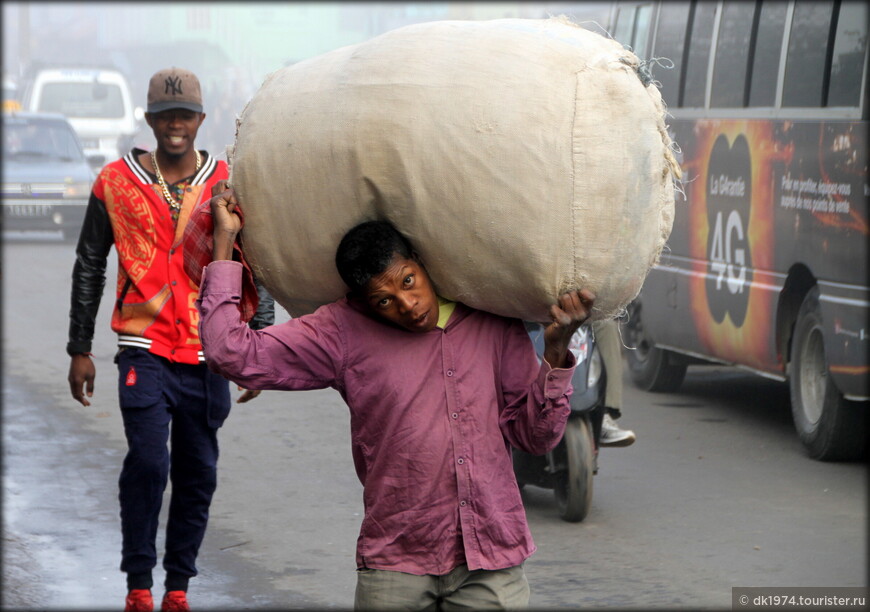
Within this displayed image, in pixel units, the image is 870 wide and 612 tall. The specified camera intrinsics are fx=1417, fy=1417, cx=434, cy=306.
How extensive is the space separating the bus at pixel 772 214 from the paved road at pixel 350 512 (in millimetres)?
466

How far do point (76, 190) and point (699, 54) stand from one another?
12.5 m

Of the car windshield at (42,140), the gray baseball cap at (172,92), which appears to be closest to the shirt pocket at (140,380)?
the gray baseball cap at (172,92)

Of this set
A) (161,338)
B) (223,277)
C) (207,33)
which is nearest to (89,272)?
(161,338)

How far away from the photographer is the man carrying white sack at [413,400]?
3.15 m

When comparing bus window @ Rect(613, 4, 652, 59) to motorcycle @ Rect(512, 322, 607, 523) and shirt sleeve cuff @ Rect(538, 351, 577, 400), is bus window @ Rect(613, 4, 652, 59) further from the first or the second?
shirt sleeve cuff @ Rect(538, 351, 577, 400)

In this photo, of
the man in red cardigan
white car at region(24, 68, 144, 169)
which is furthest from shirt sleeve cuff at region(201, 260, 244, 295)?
white car at region(24, 68, 144, 169)

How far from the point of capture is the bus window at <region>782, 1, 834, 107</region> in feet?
26.9

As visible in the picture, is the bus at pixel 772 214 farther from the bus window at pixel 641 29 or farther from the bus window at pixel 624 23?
the bus window at pixel 624 23

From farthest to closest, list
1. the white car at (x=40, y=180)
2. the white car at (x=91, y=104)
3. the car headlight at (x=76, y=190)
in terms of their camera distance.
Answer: the white car at (x=91, y=104)
the car headlight at (x=76, y=190)
the white car at (x=40, y=180)

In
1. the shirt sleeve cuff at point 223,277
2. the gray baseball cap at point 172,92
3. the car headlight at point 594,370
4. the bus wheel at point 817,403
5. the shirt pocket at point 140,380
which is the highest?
the gray baseball cap at point 172,92

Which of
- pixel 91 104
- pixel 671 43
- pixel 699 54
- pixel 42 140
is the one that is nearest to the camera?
pixel 699 54

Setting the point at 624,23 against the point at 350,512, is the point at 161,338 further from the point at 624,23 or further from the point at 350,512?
the point at 624,23

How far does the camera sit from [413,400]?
10.6ft

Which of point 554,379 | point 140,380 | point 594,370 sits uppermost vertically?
point 554,379
